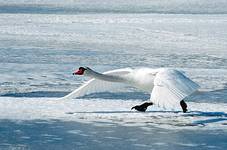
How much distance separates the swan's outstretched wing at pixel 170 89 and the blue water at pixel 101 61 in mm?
233

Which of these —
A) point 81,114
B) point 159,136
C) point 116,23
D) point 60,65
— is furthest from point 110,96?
point 116,23

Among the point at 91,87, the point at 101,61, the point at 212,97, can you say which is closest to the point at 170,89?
the point at 91,87

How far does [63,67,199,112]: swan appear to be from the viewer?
5.09 metres

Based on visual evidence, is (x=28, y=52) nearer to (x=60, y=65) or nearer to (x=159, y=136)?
(x=60, y=65)

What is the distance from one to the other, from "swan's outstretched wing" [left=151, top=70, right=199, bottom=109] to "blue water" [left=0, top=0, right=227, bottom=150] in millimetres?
233

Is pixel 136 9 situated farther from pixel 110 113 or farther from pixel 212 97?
pixel 110 113

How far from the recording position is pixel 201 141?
15.4 ft

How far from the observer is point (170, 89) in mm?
5164

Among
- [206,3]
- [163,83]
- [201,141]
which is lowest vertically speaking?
[201,141]

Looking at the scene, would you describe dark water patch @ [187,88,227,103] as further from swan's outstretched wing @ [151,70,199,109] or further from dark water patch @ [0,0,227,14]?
dark water patch @ [0,0,227,14]

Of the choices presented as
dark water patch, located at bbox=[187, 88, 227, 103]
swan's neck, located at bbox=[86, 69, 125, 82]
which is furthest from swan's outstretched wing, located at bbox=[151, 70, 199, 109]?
dark water patch, located at bbox=[187, 88, 227, 103]

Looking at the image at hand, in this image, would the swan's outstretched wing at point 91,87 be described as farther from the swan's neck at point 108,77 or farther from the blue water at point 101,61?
the blue water at point 101,61

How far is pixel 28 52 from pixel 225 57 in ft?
12.2

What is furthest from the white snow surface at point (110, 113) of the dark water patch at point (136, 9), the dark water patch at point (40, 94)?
the dark water patch at point (136, 9)
